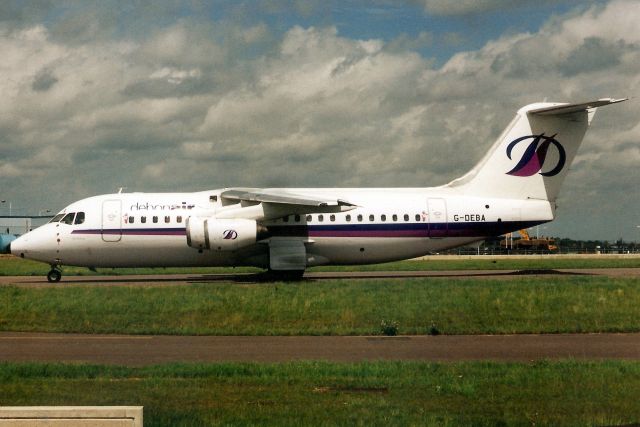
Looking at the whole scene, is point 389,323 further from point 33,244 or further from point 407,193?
point 33,244

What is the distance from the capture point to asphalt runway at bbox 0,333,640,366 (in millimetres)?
14688

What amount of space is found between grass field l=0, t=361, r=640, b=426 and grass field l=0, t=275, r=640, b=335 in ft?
18.3

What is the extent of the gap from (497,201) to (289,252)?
9.24 metres

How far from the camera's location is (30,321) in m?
21.1

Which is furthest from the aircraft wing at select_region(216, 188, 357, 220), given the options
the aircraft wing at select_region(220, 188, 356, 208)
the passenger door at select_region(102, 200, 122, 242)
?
the passenger door at select_region(102, 200, 122, 242)

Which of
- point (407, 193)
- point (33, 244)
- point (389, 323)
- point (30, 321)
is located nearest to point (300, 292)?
point (389, 323)

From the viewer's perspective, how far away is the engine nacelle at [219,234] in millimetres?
31906

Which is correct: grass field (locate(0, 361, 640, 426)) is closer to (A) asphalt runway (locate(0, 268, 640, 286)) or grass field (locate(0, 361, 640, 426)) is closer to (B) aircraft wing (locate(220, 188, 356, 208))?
(B) aircraft wing (locate(220, 188, 356, 208))

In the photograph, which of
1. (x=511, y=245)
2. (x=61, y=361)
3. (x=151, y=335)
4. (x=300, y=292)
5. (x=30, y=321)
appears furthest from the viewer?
(x=511, y=245)

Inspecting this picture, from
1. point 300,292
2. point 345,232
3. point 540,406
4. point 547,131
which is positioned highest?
point 547,131

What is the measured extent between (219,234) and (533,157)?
14.2m

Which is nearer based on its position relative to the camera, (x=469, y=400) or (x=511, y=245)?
(x=469, y=400)

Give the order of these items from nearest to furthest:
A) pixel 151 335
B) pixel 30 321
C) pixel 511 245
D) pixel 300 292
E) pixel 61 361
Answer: pixel 61 361 < pixel 151 335 < pixel 30 321 < pixel 300 292 < pixel 511 245

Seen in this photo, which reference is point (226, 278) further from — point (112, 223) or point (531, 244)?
point (531, 244)
